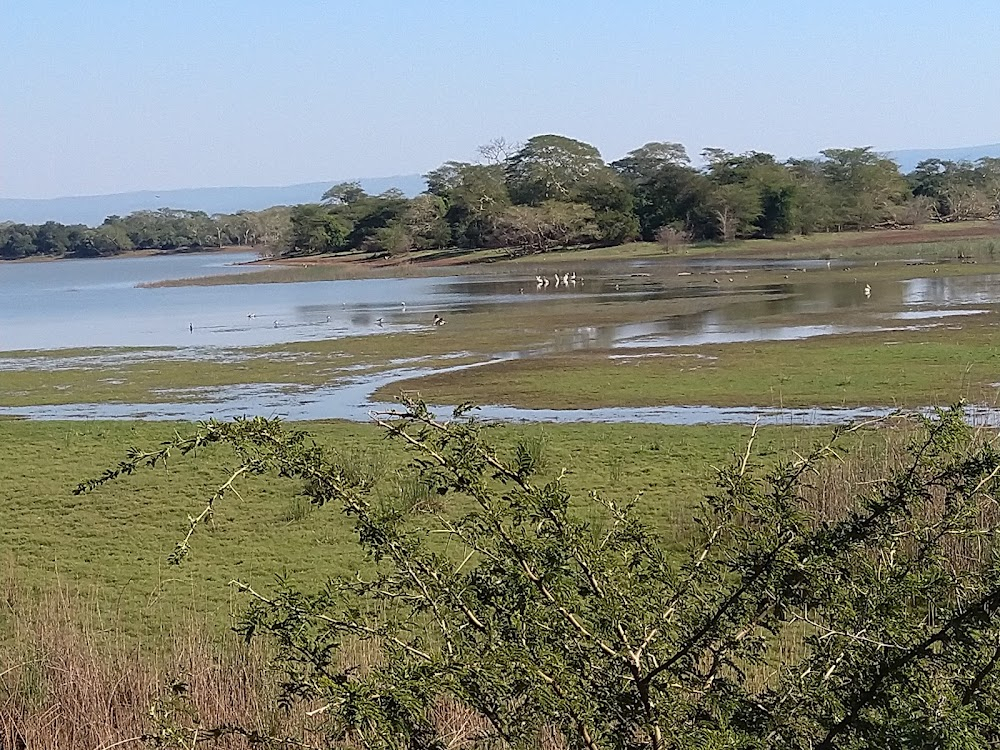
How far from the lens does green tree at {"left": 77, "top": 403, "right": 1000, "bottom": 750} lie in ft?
8.30

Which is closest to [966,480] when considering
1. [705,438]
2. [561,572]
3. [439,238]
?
[561,572]

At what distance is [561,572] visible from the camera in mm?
2748

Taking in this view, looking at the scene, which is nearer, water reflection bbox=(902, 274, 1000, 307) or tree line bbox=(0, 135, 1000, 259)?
water reflection bbox=(902, 274, 1000, 307)

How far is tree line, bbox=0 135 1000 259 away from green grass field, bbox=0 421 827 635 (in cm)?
6114

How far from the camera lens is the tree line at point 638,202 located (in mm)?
76500

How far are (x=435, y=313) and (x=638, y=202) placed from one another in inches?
1723

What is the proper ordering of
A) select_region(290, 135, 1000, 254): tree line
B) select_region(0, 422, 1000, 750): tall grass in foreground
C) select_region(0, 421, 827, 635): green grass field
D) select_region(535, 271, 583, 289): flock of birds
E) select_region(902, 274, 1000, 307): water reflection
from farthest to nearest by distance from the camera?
select_region(290, 135, 1000, 254): tree line
select_region(535, 271, 583, 289): flock of birds
select_region(902, 274, 1000, 307): water reflection
select_region(0, 421, 827, 635): green grass field
select_region(0, 422, 1000, 750): tall grass in foreground

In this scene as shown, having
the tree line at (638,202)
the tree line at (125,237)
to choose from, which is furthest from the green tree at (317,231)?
the tree line at (125,237)

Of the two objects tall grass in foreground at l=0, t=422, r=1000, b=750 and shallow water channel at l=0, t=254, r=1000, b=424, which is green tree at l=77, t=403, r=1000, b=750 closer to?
tall grass in foreground at l=0, t=422, r=1000, b=750

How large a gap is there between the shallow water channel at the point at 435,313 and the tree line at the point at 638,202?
11820 mm

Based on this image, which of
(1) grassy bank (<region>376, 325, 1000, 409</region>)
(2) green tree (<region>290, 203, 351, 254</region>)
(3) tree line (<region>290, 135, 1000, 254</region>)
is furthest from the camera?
(2) green tree (<region>290, 203, 351, 254</region>)

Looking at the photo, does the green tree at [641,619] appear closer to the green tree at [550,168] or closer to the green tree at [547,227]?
the green tree at [547,227]

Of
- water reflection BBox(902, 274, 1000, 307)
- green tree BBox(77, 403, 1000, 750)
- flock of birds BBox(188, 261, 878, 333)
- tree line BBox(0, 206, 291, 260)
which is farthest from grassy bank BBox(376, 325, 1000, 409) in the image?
tree line BBox(0, 206, 291, 260)

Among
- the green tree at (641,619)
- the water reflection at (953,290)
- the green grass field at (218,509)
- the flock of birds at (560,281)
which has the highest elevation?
the green tree at (641,619)
